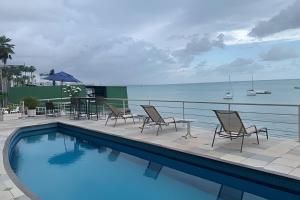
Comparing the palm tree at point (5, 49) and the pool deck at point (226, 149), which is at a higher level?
the palm tree at point (5, 49)

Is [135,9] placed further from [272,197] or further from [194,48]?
[194,48]

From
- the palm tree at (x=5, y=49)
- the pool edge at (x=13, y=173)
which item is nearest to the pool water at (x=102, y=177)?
the pool edge at (x=13, y=173)

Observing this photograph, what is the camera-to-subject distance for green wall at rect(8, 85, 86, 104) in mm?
16844

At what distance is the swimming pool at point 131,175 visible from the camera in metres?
4.61

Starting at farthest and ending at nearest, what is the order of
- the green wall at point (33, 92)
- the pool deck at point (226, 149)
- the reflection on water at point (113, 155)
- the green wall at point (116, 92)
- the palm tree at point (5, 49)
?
the palm tree at point (5, 49), the green wall at point (116, 92), the green wall at point (33, 92), the reflection on water at point (113, 155), the pool deck at point (226, 149)

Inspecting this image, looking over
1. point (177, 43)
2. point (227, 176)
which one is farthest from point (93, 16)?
point (227, 176)

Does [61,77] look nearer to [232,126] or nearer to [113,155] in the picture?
[113,155]

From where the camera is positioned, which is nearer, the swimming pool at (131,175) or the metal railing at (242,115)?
the swimming pool at (131,175)

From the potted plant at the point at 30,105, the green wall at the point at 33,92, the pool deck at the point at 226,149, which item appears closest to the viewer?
the pool deck at the point at 226,149

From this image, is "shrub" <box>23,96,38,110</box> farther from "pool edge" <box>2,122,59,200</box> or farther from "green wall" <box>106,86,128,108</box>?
"green wall" <box>106,86,128,108</box>

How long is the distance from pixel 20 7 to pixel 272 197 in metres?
11.0

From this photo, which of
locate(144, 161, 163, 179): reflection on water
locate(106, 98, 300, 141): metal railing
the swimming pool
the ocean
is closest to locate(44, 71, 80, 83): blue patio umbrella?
locate(106, 98, 300, 141): metal railing

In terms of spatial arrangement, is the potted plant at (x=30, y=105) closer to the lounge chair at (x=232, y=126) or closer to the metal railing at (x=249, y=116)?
the metal railing at (x=249, y=116)

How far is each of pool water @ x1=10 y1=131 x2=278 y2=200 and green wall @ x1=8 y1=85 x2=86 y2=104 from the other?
943cm
